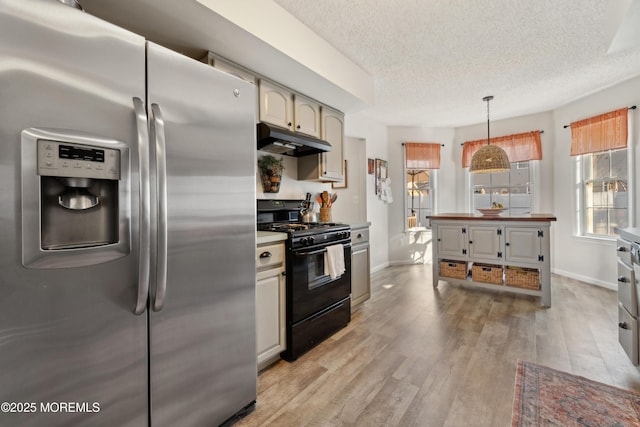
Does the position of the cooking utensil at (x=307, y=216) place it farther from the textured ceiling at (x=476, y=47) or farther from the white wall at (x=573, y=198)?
the white wall at (x=573, y=198)

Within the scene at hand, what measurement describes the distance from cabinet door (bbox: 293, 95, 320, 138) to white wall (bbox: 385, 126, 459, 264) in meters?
2.63

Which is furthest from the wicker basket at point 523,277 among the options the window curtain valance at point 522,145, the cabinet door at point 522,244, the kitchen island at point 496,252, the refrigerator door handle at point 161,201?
the refrigerator door handle at point 161,201

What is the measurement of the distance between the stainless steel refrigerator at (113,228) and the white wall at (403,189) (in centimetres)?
411

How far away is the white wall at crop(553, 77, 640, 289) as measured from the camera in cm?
345

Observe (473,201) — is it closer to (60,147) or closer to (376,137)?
(376,137)

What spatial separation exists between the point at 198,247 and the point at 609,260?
5.03 metres

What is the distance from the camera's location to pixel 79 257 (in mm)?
937

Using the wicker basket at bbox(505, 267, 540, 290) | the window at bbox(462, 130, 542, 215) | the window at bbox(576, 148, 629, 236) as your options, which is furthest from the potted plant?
the window at bbox(576, 148, 629, 236)

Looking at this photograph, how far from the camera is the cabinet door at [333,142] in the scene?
3043mm

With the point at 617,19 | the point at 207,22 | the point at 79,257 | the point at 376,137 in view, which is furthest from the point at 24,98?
the point at 376,137

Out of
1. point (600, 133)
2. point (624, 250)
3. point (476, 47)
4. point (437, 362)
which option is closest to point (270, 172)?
point (437, 362)

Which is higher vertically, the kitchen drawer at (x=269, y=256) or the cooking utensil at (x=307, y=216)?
the cooking utensil at (x=307, y=216)

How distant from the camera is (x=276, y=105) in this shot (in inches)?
98.3

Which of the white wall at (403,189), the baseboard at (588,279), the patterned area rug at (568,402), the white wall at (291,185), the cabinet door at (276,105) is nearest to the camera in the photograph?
the patterned area rug at (568,402)
